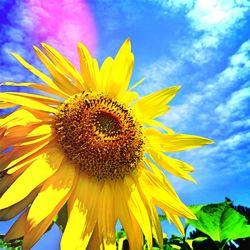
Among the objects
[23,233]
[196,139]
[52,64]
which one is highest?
[52,64]

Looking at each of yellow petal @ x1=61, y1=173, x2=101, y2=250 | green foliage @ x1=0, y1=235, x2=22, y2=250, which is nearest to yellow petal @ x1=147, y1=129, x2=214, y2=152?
yellow petal @ x1=61, y1=173, x2=101, y2=250

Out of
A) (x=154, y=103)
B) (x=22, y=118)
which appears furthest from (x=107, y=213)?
(x=154, y=103)

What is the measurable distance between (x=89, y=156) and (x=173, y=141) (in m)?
0.53

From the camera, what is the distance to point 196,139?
9.00ft

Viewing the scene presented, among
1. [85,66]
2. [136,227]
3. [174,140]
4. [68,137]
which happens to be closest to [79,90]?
[85,66]

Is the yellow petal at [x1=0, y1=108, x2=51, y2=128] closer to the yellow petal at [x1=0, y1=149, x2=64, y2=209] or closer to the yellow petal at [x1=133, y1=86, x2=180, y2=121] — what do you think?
the yellow petal at [x1=0, y1=149, x2=64, y2=209]

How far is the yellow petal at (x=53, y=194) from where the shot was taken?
2.18m

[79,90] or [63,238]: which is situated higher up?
[79,90]

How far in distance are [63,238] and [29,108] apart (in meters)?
0.73

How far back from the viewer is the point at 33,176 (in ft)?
7.66

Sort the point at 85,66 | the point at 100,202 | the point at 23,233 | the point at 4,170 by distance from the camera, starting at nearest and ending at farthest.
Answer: the point at 23,233 < the point at 4,170 < the point at 100,202 < the point at 85,66

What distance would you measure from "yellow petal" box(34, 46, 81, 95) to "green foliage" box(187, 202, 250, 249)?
3.97 feet

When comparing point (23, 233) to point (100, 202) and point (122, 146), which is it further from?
point (122, 146)

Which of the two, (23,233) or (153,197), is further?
(153,197)
